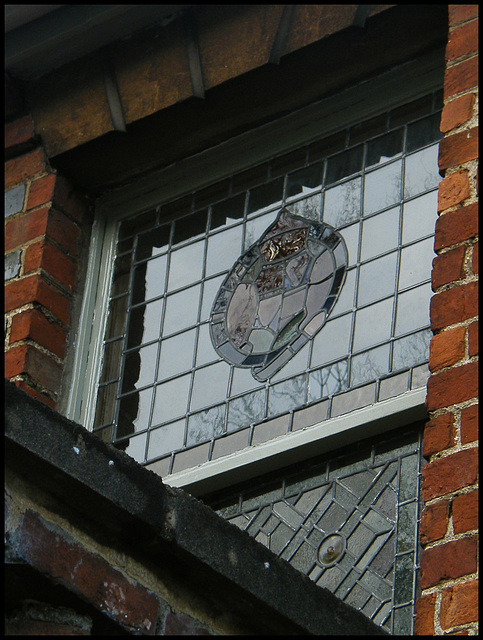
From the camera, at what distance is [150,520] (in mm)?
2316

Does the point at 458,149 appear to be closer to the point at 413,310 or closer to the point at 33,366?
the point at 413,310

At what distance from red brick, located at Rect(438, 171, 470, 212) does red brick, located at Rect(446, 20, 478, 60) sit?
0.51 meters

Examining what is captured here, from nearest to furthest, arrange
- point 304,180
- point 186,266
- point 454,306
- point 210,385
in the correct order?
point 454,306 < point 210,385 < point 304,180 < point 186,266

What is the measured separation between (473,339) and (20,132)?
2.50 metres

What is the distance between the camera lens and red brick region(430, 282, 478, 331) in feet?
11.7

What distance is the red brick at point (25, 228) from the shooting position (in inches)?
197

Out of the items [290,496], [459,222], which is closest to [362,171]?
[459,222]

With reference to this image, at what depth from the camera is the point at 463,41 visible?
4145 millimetres

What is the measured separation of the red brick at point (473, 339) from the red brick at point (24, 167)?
2315 mm

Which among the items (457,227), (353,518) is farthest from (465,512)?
(457,227)

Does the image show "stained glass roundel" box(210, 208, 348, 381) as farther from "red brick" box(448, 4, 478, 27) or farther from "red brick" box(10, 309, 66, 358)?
"red brick" box(448, 4, 478, 27)

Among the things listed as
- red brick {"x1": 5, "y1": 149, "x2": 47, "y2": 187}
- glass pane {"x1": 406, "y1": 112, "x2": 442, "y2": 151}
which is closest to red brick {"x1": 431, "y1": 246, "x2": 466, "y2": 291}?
glass pane {"x1": 406, "y1": 112, "x2": 442, "y2": 151}

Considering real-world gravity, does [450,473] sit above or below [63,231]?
below

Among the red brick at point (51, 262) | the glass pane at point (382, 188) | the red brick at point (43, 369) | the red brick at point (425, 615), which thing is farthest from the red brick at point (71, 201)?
the red brick at point (425, 615)
